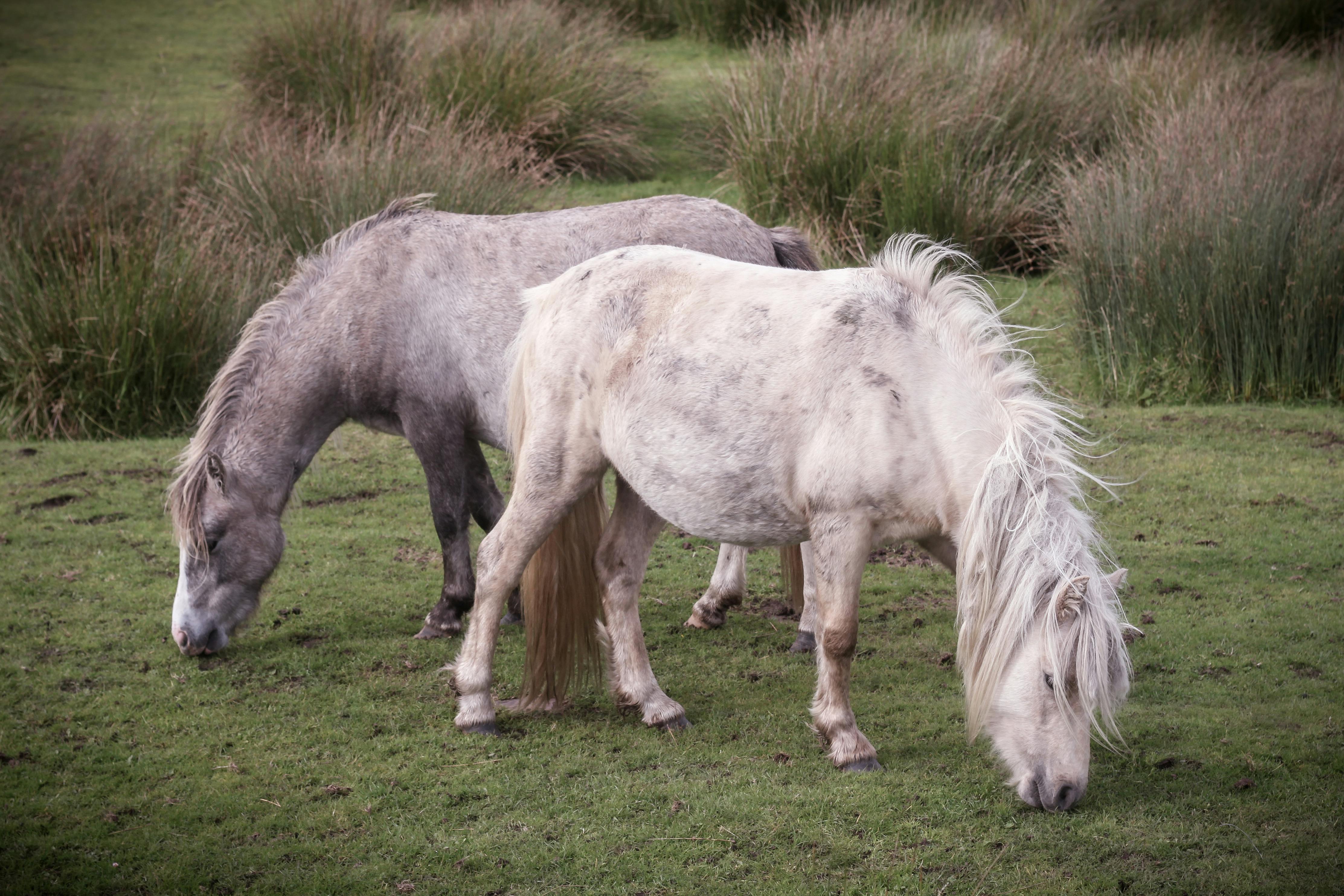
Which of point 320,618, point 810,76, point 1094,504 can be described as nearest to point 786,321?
point 320,618

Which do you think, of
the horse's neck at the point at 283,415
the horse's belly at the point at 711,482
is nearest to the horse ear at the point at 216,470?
the horse's neck at the point at 283,415

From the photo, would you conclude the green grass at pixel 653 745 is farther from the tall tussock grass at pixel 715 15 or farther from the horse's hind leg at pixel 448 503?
the tall tussock grass at pixel 715 15

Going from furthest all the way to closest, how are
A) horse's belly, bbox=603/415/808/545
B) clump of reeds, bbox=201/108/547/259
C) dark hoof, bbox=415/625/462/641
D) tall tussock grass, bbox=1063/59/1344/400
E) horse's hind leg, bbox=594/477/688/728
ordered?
clump of reeds, bbox=201/108/547/259 < tall tussock grass, bbox=1063/59/1344/400 < dark hoof, bbox=415/625/462/641 < horse's hind leg, bbox=594/477/688/728 < horse's belly, bbox=603/415/808/545

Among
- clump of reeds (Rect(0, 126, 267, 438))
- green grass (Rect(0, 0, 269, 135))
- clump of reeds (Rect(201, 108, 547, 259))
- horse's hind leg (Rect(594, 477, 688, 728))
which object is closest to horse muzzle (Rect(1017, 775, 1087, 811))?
horse's hind leg (Rect(594, 477, 688, 728))

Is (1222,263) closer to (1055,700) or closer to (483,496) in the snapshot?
(483,496)

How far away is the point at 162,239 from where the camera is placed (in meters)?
7.72

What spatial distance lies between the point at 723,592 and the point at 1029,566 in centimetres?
201

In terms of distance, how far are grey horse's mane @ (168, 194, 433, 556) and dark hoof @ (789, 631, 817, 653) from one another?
2387 millimetres

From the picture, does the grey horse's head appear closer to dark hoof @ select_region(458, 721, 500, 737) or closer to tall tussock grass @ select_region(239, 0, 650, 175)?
dark hoof @ select_region(458, 721, 500, 737)

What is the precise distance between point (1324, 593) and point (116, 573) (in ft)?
17.8

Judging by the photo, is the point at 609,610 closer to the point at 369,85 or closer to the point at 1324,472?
the point at 1324,472

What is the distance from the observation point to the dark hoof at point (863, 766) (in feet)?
12.1

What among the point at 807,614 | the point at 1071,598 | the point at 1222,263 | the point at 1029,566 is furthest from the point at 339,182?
the point at 1071,598

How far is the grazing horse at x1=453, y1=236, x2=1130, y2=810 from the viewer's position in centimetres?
328
